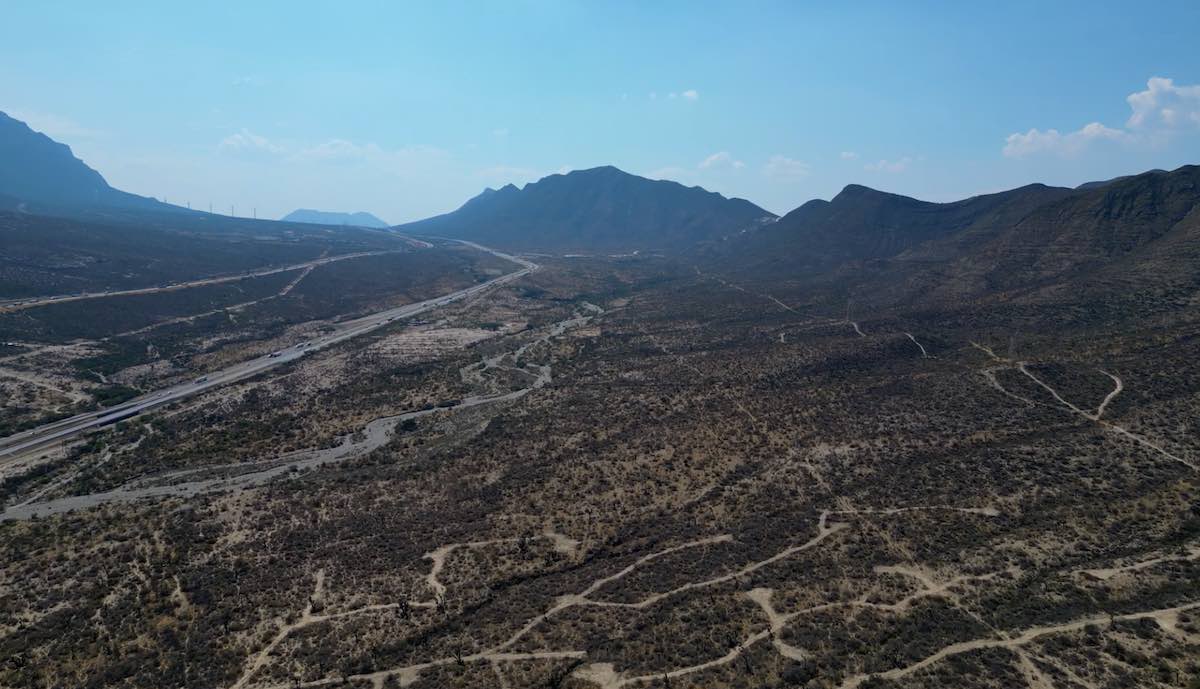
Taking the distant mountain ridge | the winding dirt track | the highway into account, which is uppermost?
the distant mountain ridge

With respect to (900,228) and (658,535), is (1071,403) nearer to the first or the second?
(658,535)

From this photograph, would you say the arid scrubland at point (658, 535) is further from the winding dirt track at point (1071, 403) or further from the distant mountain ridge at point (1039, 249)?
the distant mountain ridge at point (1039, 249)

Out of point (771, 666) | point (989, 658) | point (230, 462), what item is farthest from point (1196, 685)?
point (230, 462)

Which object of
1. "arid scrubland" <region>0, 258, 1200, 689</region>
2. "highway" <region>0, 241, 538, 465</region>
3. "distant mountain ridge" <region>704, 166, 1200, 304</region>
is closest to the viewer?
"arid scrubland" <region>0, 258, 1200, 689</region>

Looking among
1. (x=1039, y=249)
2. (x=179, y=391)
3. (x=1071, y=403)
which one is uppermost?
(x=1039, y=249)

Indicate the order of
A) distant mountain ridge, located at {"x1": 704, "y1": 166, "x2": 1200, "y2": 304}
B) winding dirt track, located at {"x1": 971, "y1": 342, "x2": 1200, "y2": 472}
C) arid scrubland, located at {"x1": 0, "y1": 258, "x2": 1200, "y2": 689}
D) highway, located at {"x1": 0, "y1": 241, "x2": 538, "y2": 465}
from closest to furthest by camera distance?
arid scrubland, located at {"x1": 0, "y1": 258, "x2": 1200, "y2": 689} < winding dirt track, located at {"x1": 971, "y1": 342, "x2": 1200, "y2": 472} < highway, located at {"x1": 0, "y1": 241, "x2": 538, "y2": 465} < distant mountain ridge, located at {"x1": 704, "y1": 166, "x2": 1200, "y2": 304}

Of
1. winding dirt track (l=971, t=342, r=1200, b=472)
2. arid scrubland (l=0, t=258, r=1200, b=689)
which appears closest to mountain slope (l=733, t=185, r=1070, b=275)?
winding dirt track (l=971, t=342, r=1200, b=472)

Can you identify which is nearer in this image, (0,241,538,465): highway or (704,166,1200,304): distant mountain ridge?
(0,241,538,465): highway

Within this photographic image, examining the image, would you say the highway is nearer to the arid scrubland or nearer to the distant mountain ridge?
the arid scrubland

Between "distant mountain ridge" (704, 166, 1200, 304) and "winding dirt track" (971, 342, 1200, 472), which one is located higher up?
"distant mountain ridge" (704, 166, 1200, 304)

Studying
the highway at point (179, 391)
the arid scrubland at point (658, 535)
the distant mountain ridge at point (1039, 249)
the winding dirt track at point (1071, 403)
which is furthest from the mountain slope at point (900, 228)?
the highway at point (179, 391)

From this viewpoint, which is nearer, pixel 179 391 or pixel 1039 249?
pixel 179 391

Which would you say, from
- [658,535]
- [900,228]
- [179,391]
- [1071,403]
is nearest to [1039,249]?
[1071,403]
